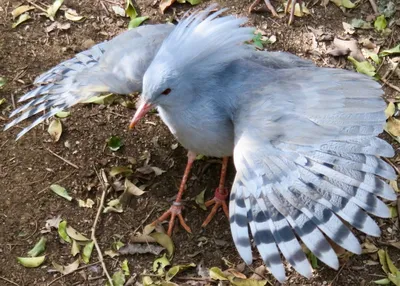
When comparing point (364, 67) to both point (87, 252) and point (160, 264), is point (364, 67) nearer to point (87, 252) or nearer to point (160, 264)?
point (160, 264)

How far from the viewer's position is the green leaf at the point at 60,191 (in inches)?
162

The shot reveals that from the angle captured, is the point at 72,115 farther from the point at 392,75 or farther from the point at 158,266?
the point at 392,75

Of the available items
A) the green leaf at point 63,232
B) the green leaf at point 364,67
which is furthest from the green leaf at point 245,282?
the green leaf at point 364,67

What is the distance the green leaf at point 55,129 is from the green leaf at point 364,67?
89.0 inches

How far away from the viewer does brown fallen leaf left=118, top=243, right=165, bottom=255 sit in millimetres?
3873

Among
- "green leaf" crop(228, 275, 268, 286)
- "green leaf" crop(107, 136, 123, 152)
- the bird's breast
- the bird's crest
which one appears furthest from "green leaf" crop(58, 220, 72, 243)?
the bird's crest

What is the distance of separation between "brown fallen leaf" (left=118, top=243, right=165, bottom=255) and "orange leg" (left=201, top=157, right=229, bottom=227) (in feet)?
1.10

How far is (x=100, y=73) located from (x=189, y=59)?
0.66 metres

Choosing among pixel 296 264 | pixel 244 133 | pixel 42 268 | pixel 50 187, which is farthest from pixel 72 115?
pixel 296 264

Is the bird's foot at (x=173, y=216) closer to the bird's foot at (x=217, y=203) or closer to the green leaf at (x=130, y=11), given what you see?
the bird's foot at (x=217, y=203)

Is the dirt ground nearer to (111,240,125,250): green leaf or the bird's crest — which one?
(111,240,125,250): green leaf

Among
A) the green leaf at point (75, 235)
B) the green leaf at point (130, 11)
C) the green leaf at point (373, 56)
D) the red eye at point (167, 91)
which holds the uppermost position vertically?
the red eye at point (167, 91)

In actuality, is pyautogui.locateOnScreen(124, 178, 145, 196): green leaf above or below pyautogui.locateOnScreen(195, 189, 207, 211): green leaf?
above

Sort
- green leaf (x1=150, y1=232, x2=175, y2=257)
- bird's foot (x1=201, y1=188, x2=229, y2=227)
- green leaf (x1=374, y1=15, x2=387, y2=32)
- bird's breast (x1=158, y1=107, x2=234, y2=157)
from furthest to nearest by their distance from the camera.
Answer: green leaf (x1=374, y1=15, x2=387, y2=32)
bird's foot (x1=201, y1=188, x2=229, y2=227)
green leaf (x1=150, y1=232, x2=175, y2=257)
bird's breast (x1=158, y1=107, x2=234, y2=157)
